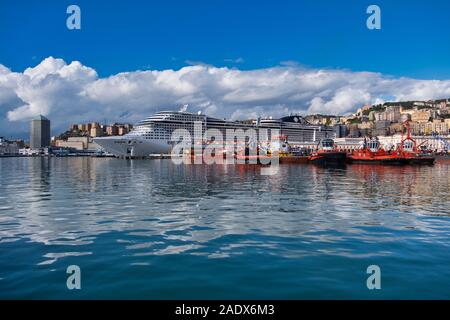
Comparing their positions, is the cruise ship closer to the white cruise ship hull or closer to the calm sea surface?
the white cruise ship hull

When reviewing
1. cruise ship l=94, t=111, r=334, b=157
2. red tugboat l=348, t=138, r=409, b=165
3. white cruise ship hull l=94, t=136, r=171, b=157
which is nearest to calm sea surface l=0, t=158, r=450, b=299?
red tugboat l=348, t=138, r=409, b=165

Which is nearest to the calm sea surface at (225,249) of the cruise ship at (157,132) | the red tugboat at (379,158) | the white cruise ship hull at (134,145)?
the red tugboat at (379,158)

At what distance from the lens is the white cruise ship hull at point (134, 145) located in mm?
117812

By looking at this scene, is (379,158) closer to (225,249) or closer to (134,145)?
(134,145)

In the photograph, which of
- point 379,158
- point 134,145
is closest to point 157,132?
point 134,145

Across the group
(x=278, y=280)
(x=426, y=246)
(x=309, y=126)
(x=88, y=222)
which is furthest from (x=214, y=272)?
(x=309, y=126)

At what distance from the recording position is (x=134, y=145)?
388 feet

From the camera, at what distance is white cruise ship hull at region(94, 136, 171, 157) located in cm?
11781

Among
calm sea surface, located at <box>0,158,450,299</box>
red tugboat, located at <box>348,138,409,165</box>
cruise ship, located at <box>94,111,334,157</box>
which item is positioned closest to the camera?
calm sea surface, located at <box>0,158,450,299</box>

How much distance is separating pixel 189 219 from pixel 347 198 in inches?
434

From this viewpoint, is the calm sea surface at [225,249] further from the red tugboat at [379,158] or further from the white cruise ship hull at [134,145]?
the white cruise ship hull at [134,145]

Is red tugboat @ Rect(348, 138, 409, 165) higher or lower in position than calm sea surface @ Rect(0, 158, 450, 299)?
higher
